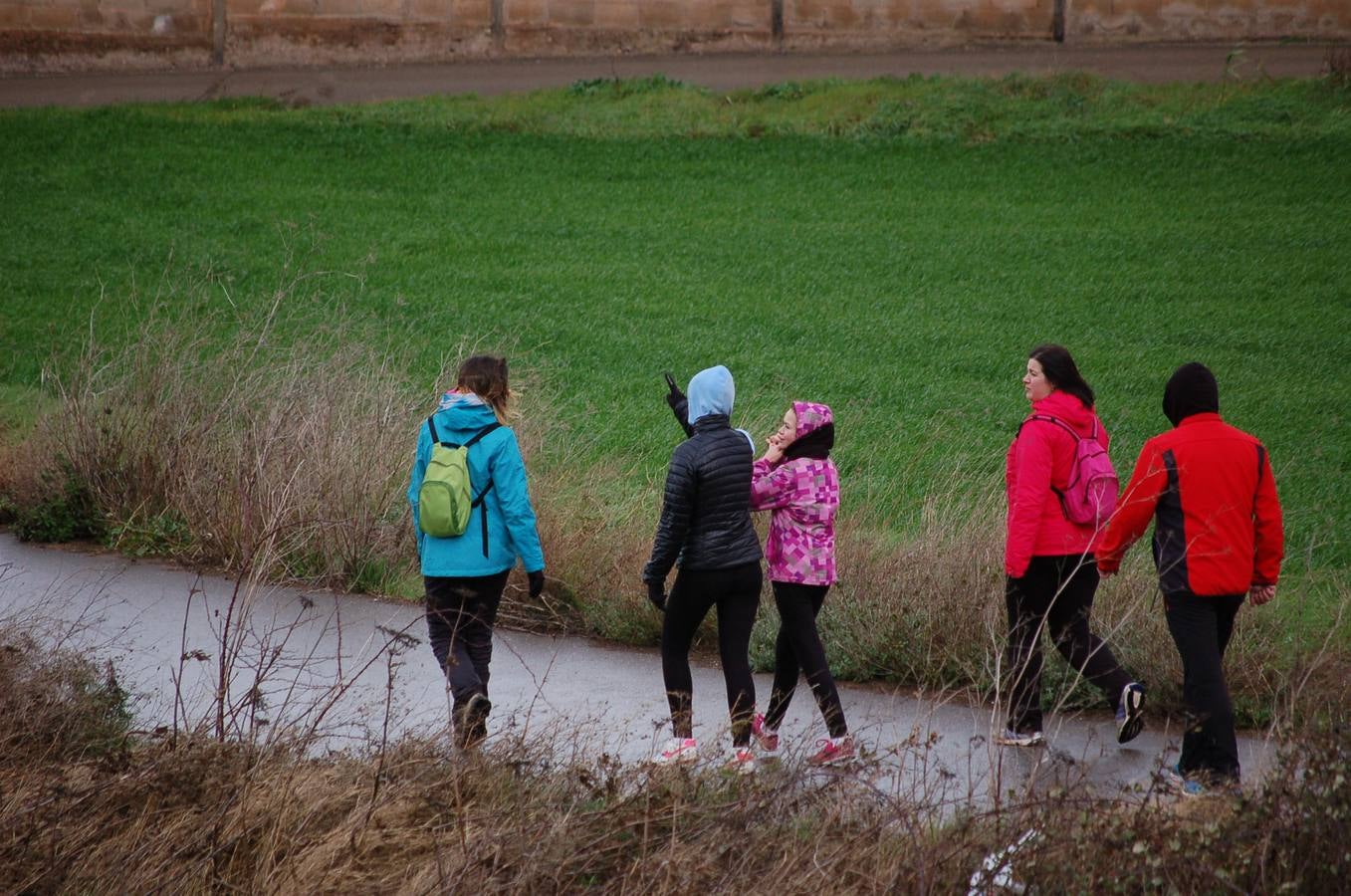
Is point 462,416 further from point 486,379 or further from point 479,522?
point 479,522

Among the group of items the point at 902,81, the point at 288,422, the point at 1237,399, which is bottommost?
the point at 1237,399

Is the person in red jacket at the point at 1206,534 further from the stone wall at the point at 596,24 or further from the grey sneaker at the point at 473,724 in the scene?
the stone wall at the point at 596,24

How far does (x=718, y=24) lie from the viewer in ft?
105

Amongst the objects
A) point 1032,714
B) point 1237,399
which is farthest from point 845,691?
point 1237,399

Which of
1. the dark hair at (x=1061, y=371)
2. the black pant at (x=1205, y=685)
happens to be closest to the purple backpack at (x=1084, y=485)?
the dark hair at (x=1061, y=371)

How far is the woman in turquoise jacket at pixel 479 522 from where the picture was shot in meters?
6.29

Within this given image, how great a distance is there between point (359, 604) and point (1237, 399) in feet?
31.2

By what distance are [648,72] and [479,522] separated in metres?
25.5

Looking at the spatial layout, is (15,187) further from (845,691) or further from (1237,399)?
(845,691)

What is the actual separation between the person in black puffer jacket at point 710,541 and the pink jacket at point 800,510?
5.2 inches

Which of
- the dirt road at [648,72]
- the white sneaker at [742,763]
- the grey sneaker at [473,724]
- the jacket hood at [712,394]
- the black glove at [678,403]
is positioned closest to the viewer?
the white sneaker at [742,763]

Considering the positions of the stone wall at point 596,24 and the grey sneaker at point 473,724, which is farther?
the stone wall at point 596,24

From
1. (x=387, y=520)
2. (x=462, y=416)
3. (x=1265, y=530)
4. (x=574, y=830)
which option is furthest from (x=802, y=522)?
(x=387, y=520)

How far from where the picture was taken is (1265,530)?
5855 millimetres
